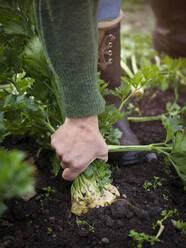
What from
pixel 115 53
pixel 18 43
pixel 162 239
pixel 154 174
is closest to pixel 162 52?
pixel 115 53

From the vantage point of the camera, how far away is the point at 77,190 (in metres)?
1.24

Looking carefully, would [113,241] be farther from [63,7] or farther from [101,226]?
[63,7]

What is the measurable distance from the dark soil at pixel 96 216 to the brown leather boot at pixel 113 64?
94 millimetres

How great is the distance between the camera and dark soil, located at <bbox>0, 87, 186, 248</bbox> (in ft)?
3.55

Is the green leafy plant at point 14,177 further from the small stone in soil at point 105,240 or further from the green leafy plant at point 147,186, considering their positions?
the green leafy plant at point 147,186

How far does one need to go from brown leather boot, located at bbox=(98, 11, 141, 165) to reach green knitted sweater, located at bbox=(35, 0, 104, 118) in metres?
0.56

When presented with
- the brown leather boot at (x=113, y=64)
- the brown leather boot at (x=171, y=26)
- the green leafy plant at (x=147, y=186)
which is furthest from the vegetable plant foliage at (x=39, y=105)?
the brown leather boot at (x=171, y=26)

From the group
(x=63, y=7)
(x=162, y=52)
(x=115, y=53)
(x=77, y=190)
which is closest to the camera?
(x=63, y=7)

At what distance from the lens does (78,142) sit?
3.24 ft

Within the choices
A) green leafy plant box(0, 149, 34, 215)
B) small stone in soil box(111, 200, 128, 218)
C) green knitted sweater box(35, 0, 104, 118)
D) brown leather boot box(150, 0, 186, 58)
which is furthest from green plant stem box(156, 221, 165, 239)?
brown leather boot box(150, 0, 186, 58)

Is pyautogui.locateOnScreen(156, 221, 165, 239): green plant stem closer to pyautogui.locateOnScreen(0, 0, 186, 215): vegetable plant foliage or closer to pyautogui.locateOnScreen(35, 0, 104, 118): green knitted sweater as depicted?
pyautogui.locateOnScreen(0, 0, 186, 215): vegetable plant foliage

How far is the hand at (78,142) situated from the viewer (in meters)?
0.99

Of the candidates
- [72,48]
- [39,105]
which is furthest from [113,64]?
[72,48]

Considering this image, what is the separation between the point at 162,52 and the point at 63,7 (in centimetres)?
182
